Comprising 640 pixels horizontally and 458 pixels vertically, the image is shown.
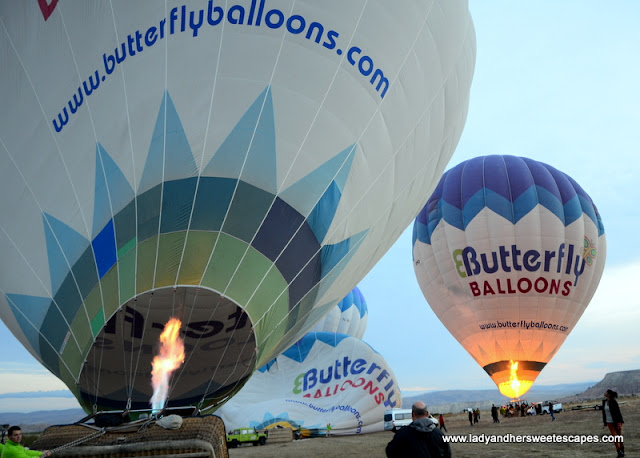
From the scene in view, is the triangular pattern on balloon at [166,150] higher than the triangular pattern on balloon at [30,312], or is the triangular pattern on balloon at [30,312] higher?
the triangular pattern on balloon at [166,150]

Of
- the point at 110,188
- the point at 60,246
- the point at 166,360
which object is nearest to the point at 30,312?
the point at 60,246

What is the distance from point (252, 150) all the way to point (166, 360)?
2.31m

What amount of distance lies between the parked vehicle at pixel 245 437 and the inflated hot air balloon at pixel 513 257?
823 cm

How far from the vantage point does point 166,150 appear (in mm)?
5273

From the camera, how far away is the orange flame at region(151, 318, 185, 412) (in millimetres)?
5562

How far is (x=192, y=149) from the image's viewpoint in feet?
17.5

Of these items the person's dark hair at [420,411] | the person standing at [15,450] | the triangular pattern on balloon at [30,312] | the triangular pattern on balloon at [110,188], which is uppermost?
the triangular pattern on balloon at [110,188]

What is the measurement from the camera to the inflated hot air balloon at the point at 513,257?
59.9ft

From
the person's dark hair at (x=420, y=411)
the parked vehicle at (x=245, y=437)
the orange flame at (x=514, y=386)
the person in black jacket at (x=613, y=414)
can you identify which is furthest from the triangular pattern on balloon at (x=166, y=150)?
the orange flame at (x=514, y=386)

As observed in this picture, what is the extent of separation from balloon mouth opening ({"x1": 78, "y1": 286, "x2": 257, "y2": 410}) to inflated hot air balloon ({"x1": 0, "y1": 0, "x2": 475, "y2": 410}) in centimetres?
2

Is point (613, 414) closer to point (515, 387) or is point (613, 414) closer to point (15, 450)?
point (15, 450)

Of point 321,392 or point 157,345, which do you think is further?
point 321,392

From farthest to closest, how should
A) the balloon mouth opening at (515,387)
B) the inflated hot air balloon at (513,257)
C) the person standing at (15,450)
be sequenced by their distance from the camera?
the balloon mouth opening at (515,387)
the inflated hot air balloon at (513,257)
the person standing at (15,450)

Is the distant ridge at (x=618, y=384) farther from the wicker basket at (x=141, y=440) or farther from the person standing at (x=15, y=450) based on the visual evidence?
the person standing at (x=15, y=450)
